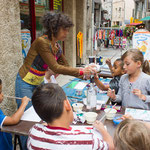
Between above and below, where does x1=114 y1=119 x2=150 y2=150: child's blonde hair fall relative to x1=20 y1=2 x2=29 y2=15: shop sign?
below

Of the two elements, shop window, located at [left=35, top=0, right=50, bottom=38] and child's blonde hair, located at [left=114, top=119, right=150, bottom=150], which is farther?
shop window, located at [left=35, top=0, right=50, bottom=38]

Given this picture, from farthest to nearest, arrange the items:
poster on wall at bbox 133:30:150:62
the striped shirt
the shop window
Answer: the shop window, poster on wall at bbox 133:30:150:62, the striped shirt

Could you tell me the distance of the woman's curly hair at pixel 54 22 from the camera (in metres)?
2.44

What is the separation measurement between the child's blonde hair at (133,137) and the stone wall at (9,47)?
2259 millimetres

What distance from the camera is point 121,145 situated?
106cm

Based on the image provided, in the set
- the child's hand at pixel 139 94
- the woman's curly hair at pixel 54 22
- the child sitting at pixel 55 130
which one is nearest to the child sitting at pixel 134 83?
the child's hand at pixel 139 94

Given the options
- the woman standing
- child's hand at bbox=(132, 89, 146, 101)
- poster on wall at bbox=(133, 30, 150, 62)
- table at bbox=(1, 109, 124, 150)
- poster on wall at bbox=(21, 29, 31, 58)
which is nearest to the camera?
table at bbox=(1, 109, 124, 150)

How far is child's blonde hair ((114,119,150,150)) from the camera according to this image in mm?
1007

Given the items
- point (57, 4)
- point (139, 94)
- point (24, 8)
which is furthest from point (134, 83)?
point (57, 4)

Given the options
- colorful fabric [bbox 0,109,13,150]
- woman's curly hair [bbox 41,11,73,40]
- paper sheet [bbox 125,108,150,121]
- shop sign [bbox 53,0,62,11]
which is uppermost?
shop sign [bbox 53,0,62,11]

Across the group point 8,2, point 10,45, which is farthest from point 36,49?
point 8,2

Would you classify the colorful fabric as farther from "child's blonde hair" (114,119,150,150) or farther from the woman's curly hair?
"child's blonde hair" (114,119,150,150)

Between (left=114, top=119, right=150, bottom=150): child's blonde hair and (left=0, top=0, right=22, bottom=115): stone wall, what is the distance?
226 cm

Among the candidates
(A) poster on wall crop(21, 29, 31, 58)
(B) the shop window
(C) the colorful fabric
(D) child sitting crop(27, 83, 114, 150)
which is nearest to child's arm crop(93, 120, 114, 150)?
(D) child sitting crop(27, 83, 114, 150)
